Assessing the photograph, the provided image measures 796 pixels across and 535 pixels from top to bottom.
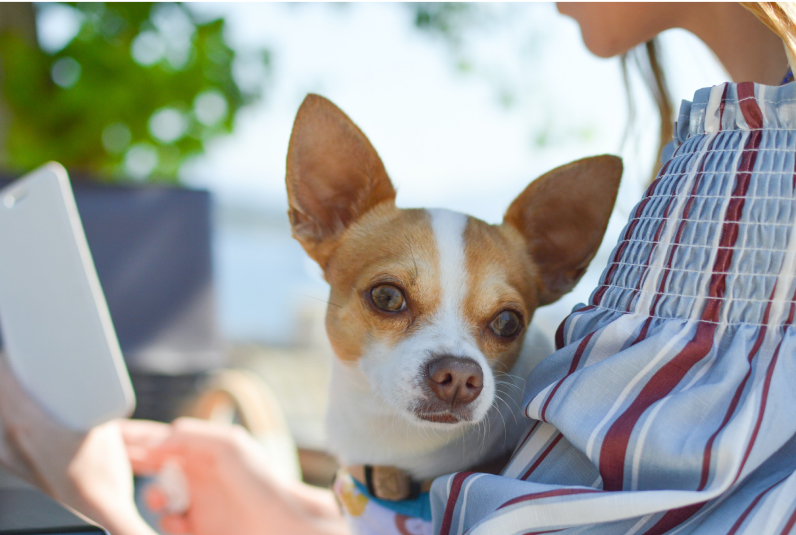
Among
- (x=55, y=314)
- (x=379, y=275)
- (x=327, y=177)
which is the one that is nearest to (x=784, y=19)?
(x=379, y=275)

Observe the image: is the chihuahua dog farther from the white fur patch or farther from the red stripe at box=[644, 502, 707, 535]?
the red stripe at box=[644, 502, 707, 535]

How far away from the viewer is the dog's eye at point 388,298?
0.99m

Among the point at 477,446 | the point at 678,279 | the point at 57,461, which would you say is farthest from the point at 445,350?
A: the point at 57,461

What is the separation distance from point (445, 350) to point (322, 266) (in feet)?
1.33

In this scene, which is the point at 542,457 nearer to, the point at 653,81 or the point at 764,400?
the point at 764,400

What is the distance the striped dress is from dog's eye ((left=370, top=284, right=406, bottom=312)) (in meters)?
0.34

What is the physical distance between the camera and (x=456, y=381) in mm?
852

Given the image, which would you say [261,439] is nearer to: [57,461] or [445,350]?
[57,461]

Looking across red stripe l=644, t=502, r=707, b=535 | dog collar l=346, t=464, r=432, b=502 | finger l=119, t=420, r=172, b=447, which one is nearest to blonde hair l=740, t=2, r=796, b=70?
red stripe l=644, t=502, r=707, b=535

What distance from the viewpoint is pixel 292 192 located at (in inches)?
44.4

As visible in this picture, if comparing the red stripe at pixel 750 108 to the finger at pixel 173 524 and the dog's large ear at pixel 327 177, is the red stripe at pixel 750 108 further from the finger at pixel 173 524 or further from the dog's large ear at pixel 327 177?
the finger at pixel 173 524

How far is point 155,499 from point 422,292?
84 centimetres

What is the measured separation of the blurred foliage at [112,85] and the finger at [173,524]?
7.26 feet

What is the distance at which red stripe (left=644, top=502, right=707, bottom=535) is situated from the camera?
1.81 feet
